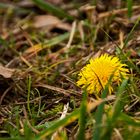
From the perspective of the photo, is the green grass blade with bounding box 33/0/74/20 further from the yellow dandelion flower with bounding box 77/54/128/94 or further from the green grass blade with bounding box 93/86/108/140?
the green grass blade with bounding box 93/86/108/140

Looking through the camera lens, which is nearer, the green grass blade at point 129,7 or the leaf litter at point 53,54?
the leaf litter at point 53,54

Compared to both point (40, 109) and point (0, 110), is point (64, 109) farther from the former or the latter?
point (0, 110)

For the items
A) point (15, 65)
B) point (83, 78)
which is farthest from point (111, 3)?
point (83, 78)

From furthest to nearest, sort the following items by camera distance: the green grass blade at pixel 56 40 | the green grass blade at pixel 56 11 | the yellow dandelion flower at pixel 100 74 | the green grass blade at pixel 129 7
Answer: the green grass blade at pixel 56 11
the green grass blade at pixel 56 40
the green grass blade at pixel 129 7
the yellow dandelion flower at pixel 100 74

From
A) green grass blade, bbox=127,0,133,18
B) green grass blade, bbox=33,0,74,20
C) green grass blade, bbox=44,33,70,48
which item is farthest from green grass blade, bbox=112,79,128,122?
green grass blade, bbox=33,0,74,20

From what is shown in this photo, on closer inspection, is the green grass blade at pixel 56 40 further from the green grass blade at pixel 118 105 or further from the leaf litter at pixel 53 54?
the green grass blade at pixel 118 105

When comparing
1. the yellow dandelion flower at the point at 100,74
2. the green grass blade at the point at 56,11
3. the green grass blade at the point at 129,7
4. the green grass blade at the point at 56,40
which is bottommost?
the yellow dandelion flower at the point at 100,74

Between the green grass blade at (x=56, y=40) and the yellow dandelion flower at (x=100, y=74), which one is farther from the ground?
the green grass blade at (x=56, y=40)

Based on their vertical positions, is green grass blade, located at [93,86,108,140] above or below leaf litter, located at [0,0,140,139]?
below

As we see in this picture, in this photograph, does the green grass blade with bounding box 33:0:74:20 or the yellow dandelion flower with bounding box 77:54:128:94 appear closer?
the yellow dandelion flower with bounding box 77:54:128:94

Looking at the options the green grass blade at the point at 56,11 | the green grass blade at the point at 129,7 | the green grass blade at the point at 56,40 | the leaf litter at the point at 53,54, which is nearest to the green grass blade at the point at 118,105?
the leaf litter at the point at 53,54

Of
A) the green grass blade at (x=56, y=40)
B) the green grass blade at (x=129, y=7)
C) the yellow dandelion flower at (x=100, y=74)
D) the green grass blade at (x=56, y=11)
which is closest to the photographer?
the yellow dandelion flower at (x=100, y=74)

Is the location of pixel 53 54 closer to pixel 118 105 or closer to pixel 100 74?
pixel 100 74
